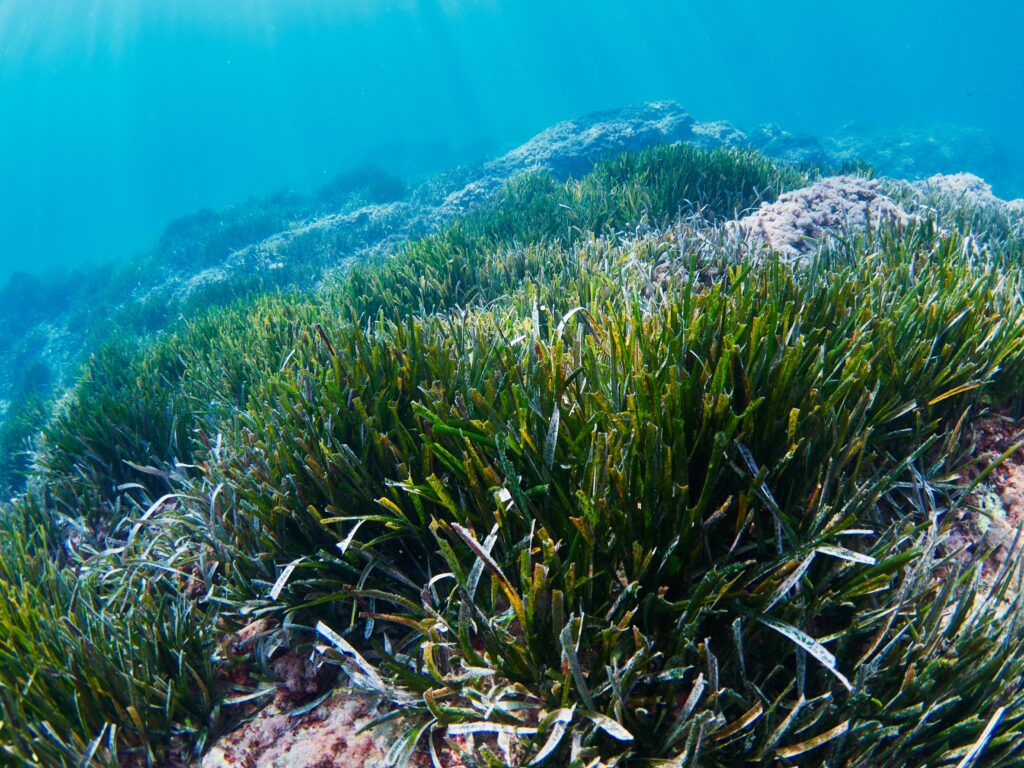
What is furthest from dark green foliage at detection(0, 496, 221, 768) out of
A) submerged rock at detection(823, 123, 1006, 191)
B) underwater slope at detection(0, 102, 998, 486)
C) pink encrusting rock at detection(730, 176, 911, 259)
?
submerged rock at detection(823, 123, 1006, 191)

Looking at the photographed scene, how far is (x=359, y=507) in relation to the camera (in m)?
2.43

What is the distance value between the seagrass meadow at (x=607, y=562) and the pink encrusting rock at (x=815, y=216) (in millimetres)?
2145

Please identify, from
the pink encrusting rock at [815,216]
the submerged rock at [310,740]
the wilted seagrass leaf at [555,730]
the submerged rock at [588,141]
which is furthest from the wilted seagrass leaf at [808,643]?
the submerged rock at [588,141]

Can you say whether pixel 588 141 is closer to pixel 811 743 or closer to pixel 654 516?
pixel 654 516

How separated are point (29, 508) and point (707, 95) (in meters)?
135

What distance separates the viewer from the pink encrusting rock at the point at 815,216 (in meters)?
5.52

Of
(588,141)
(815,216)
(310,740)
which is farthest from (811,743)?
(588,141)

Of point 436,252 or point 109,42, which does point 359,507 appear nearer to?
point 436,252

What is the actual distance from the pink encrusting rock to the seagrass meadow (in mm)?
2145

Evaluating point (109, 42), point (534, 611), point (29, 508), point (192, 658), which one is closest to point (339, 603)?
point (192, 658)

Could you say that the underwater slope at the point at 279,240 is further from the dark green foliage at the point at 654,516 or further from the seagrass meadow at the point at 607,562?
the dark green foliage at the point at 654,516

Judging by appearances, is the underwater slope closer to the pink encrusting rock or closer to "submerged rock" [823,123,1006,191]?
"submerged rock" [823,123,1006,191]

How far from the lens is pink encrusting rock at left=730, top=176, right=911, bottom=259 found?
18.1ft

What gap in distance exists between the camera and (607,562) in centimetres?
172
